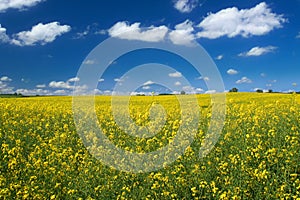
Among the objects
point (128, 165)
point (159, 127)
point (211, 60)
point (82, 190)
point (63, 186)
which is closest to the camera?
point (82, 190)

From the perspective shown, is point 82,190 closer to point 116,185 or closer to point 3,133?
point 116,185

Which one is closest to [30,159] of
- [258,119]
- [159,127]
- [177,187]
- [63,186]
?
[63,186]

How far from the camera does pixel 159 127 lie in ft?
34.6

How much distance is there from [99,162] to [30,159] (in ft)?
4.82

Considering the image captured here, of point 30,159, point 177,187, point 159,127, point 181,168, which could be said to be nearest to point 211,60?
point 159,127

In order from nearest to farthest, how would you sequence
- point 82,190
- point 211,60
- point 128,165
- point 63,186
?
point 82,190
point 63,186
point 128,165
point 211,60

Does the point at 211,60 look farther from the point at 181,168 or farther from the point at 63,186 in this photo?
the point at 63,186

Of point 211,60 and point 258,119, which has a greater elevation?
point 211,60

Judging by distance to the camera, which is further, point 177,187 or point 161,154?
point 161,154

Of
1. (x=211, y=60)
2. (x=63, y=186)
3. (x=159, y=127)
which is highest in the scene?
(x=211, y=60)

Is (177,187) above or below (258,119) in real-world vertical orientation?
below

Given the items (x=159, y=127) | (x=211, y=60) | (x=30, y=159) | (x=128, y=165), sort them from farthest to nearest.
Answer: (x=159, y=127)
(x=211, y=60)
(x=30, y=159)
(x=128, y=165)

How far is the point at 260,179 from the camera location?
241 inches

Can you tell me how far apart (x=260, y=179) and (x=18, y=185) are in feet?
12.7
